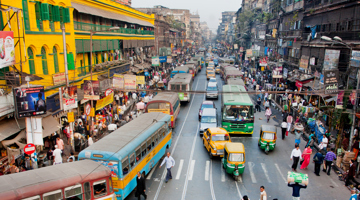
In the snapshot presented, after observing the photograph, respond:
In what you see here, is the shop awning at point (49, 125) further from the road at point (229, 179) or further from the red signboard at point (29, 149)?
the road at point (229, 179)

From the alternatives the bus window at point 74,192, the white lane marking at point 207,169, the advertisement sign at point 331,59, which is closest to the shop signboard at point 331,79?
the advertisement sign at point 331,59

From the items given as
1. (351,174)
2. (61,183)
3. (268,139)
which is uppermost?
(61,183)

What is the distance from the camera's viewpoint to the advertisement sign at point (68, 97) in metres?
17.2

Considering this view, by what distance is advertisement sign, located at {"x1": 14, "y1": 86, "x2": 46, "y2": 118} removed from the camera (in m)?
14.3

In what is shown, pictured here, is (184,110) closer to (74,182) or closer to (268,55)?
(74,182)

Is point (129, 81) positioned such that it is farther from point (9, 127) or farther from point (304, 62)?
point (304, 62)

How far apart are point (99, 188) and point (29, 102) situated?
22.9 ft

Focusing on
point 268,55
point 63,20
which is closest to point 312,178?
point 63,20

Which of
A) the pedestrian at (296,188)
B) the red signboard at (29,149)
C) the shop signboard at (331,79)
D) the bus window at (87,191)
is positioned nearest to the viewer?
the bus window at (87,191)

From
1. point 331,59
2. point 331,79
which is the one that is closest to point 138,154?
point 331,79

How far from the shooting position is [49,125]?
671 inches

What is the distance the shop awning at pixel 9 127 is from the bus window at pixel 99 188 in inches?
268

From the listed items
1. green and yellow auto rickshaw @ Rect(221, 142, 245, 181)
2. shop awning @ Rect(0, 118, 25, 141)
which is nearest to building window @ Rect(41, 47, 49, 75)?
shop awning @ Rect(0, 118, 25, 141)

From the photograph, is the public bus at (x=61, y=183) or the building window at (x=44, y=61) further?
the building window at (x=44, y=61)
